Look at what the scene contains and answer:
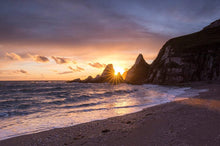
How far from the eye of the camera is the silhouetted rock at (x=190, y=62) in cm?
5120

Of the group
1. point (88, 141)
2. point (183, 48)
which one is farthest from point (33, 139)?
point (183, 48)

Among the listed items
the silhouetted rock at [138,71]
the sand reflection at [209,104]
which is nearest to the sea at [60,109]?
the sand reflection at [209,104]

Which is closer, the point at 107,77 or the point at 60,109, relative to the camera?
the point at 60,109

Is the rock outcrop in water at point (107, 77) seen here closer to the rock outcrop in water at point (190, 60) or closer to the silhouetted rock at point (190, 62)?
the rock outcrop in water at point (190, 60)

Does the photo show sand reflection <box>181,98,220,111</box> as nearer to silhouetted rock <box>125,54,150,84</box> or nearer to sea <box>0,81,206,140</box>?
sea <box>0,81,206,140</box>

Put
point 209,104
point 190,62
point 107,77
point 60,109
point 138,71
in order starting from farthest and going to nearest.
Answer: point 107,77 → point 138,71 → point 190,62 → point 60,109 → point 209,104

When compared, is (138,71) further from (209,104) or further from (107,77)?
(209,104)

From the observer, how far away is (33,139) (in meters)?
5.96

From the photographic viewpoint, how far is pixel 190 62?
55.3 meters

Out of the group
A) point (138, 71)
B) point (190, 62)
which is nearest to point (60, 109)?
point (190, 62)

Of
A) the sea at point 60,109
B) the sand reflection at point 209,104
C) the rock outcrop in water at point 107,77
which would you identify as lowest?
the sea at point 60,109

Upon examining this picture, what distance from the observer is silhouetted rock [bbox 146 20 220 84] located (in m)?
51.2

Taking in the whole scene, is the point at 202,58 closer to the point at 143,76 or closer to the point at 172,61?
the point at 172,61

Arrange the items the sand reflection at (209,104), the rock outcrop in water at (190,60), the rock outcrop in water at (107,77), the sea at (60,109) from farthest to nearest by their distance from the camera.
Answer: the rock outcrop in water at (107,77) < the rock outcrop in water at (190,60) < the sand reflection at (209,104) < the sea at (60,109)
